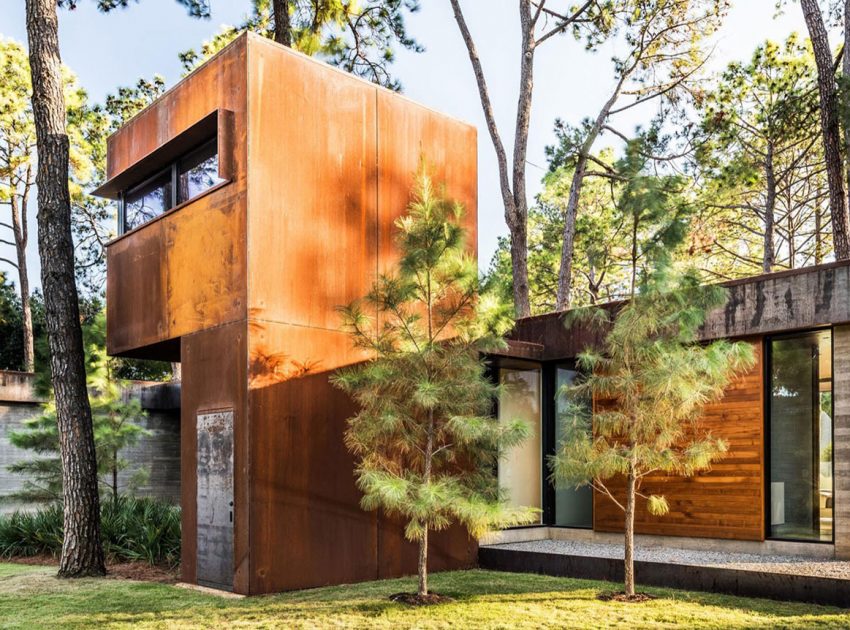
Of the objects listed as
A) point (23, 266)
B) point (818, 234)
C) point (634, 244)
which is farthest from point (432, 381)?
point (23, 266)

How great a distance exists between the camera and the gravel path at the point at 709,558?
717 centimetres

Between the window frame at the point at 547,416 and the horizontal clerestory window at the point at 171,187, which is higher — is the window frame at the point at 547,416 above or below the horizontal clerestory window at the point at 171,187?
below

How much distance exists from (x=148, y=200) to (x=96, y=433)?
4335 millimetres

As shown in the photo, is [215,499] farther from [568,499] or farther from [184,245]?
[568,499]

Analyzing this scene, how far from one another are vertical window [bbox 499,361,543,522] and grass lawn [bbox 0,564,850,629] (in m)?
2.65

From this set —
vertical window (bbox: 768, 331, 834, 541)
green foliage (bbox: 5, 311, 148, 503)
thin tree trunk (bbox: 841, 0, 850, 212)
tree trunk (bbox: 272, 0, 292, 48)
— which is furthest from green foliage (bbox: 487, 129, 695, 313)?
green foliage (bbox: 5, 311, 148, 503)

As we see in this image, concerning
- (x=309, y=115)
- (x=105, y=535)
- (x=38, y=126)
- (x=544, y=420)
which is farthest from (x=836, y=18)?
(x=105, y=535)

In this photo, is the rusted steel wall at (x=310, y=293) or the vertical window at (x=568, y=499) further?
the vertical window at (x=568, y=499)

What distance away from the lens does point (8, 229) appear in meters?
23.8

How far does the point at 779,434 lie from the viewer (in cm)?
884

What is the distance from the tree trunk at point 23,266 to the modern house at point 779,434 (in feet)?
60.8

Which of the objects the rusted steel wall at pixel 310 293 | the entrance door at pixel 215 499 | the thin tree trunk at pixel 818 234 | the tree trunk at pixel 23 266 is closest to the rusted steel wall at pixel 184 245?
the rusted steel wall at pixel 310 293

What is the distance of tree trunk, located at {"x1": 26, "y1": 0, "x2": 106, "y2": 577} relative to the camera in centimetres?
926

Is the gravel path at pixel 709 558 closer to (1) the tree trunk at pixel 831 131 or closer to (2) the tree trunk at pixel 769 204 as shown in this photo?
(1) the tree trunk at pixel 831 131
